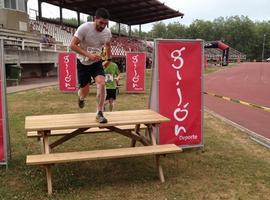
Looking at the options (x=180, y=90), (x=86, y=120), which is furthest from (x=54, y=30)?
(x=86, y=120)

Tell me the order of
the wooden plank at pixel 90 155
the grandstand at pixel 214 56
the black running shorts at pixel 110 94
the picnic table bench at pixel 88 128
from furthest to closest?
the grandstand at pixel 214 56, the black running shorts at pixel 110 94, the picnic table bench at pixel 88 128, the wooden plank at pixel 90 155

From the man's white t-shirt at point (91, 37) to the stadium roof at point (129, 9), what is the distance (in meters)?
38.1

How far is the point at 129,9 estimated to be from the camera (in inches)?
2122

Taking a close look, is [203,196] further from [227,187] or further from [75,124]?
[75,124]

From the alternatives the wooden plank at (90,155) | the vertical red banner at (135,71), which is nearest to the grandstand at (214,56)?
the vertical red banner at (135,71)

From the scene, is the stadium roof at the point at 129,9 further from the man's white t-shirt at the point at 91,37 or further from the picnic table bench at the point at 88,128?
the picnic table bench at the point at 88,128

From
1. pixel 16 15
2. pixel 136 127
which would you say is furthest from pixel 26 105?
pixel 16 15

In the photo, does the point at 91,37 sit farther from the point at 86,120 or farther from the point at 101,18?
the point at 86,120

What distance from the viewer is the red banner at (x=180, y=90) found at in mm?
7180

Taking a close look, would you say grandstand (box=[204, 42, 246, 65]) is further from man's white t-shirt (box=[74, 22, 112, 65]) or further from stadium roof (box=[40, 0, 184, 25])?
man's white t-shirt (box=[74, 22, 112, 65])

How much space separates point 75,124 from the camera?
591 centimetres

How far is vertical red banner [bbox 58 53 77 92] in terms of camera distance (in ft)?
62.7

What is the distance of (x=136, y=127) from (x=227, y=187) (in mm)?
2027

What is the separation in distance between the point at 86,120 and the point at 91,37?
129 cm
